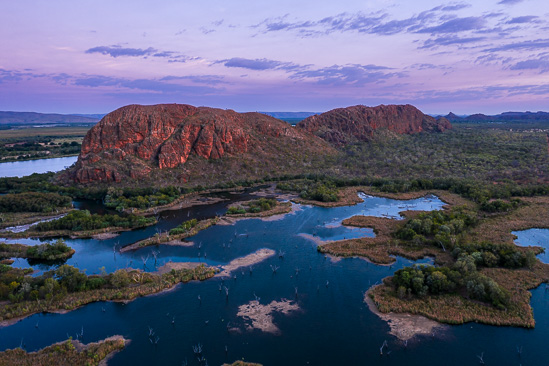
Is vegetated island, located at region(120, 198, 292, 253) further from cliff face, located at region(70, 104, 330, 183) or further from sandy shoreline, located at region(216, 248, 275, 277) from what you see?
cliff face, located at region(70, 104, 330, 183)

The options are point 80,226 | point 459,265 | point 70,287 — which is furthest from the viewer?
point 80,226

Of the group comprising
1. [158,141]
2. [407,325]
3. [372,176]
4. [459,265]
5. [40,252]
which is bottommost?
[407,325]

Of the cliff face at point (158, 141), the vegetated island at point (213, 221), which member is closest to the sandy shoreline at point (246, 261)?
the vegetated island at point (213, 221)

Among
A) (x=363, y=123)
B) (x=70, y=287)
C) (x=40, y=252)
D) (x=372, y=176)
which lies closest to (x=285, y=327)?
(x=70, y=287)

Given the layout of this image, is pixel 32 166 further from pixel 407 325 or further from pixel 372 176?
pixel 407 325

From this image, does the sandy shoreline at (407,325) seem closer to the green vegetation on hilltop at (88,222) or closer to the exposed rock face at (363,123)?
the green vegetation on hilltop at (88,222)

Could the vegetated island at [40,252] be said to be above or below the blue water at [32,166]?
below

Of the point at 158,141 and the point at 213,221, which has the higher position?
the point at 158,141
